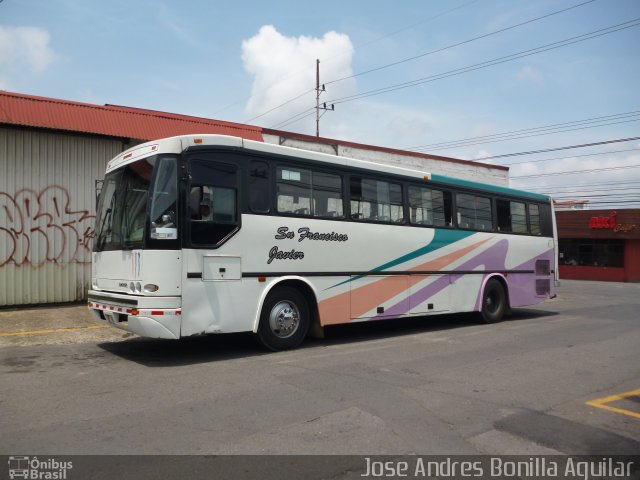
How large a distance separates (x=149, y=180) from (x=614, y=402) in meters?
6.41

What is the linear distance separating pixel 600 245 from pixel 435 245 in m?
33.6

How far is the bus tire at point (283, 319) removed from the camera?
8.17 metres

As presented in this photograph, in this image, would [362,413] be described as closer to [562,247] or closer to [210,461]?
[210,461]

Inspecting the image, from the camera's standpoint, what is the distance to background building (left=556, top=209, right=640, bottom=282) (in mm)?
37125

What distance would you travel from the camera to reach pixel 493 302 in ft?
42.1

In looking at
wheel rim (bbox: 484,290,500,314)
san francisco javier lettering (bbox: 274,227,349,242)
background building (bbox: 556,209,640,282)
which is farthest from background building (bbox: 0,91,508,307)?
background building (bbox: 556,209,640,282)

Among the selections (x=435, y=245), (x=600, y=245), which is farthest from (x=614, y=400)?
(x=600, y=245)

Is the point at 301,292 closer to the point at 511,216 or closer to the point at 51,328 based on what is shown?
the point at 51,328

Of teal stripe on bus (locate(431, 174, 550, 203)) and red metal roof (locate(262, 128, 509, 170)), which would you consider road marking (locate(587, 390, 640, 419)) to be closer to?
teal stripe on bus (locate(431, 174, 550, 203))

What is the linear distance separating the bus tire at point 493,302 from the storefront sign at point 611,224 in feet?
96.1

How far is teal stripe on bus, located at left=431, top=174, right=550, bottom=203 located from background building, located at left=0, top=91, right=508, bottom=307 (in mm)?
7057

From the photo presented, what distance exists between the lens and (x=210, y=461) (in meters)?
4.00

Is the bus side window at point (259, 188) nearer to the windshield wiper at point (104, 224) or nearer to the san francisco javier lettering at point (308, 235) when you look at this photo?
the san francisco javier lettering at point (308, 235)

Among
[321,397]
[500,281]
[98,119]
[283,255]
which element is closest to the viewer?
[321,397]
